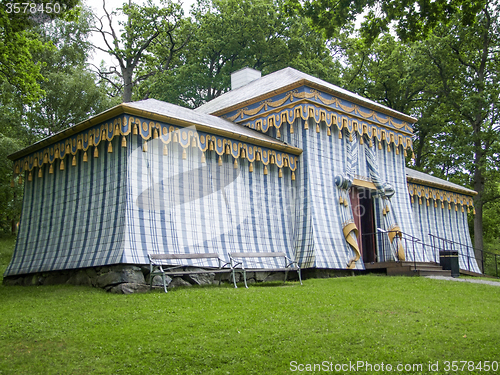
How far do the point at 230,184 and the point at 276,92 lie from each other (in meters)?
3.68

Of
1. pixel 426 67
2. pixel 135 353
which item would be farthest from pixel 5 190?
pixel 426 67

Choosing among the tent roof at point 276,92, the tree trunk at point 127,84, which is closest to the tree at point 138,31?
the tree trunk at point 127,84

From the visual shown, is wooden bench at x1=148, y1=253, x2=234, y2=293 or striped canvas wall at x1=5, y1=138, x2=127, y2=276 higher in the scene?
striped canvas wall at x1=5, y1=138, x2=127, y2=276

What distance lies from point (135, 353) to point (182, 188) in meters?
6.33

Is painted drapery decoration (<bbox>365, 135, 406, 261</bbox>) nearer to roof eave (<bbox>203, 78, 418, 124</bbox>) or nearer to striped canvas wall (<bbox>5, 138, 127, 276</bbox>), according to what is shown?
roof eave (<bbox>203, 78, 418, 124</bbox>)

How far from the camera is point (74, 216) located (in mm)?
12383

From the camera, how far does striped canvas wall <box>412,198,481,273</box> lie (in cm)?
1905

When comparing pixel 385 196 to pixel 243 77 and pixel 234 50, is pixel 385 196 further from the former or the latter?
pixel 234 50

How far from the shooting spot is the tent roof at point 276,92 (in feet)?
50.4

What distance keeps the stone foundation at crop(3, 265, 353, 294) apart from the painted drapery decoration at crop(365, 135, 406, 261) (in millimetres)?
3295

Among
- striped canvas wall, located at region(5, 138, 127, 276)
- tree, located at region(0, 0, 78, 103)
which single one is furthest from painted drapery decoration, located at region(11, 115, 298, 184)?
tree, located at region(0, 0, 78, 103)

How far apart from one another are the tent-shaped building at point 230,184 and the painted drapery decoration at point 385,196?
0.04 m

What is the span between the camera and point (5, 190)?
22922mm

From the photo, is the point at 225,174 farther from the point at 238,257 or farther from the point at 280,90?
the point at 280,90
